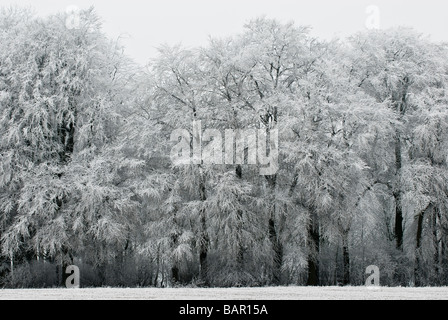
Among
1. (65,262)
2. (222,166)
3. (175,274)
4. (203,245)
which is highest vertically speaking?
(222,166)

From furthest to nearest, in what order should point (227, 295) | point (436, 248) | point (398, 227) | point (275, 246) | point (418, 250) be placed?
point (398, 227), point (436, 248), point (418, 250), point (275, 246), point (227, 295)

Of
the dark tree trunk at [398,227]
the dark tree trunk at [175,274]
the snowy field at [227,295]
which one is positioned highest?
the dark tree trunk at [398,227]

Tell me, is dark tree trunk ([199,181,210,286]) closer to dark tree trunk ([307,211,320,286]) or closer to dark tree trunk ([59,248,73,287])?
dark tree trunk ([307,211,320,286])

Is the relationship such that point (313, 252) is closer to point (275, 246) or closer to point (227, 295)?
point (275, 246)

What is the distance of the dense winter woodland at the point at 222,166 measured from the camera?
93.0 ft

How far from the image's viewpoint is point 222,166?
2900 cm

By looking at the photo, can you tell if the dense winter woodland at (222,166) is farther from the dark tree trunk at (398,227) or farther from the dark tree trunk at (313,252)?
the dark tree trunk at (398,227)

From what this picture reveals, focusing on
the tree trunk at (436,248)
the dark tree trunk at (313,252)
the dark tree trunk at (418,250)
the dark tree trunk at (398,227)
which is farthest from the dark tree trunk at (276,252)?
the tree trunk at (436,248)

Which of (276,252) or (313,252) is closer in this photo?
(313,252)

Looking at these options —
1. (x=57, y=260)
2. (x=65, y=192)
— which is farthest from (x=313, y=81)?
(x=57, y=260)

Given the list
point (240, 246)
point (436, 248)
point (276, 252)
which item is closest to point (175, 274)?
point (240, 246)

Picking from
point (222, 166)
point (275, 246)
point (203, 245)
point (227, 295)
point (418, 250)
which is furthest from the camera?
point (418, 250)

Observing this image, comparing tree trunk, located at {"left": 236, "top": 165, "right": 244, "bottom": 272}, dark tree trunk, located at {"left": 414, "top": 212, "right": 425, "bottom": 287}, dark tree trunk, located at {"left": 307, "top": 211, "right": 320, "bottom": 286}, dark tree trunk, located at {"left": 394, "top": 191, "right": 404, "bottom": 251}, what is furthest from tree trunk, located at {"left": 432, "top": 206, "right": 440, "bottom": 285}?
tree trunk, located at {"left": 236, "top": 165, "right": 244, "bottom": 272}

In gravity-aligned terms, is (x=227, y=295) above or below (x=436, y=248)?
below
